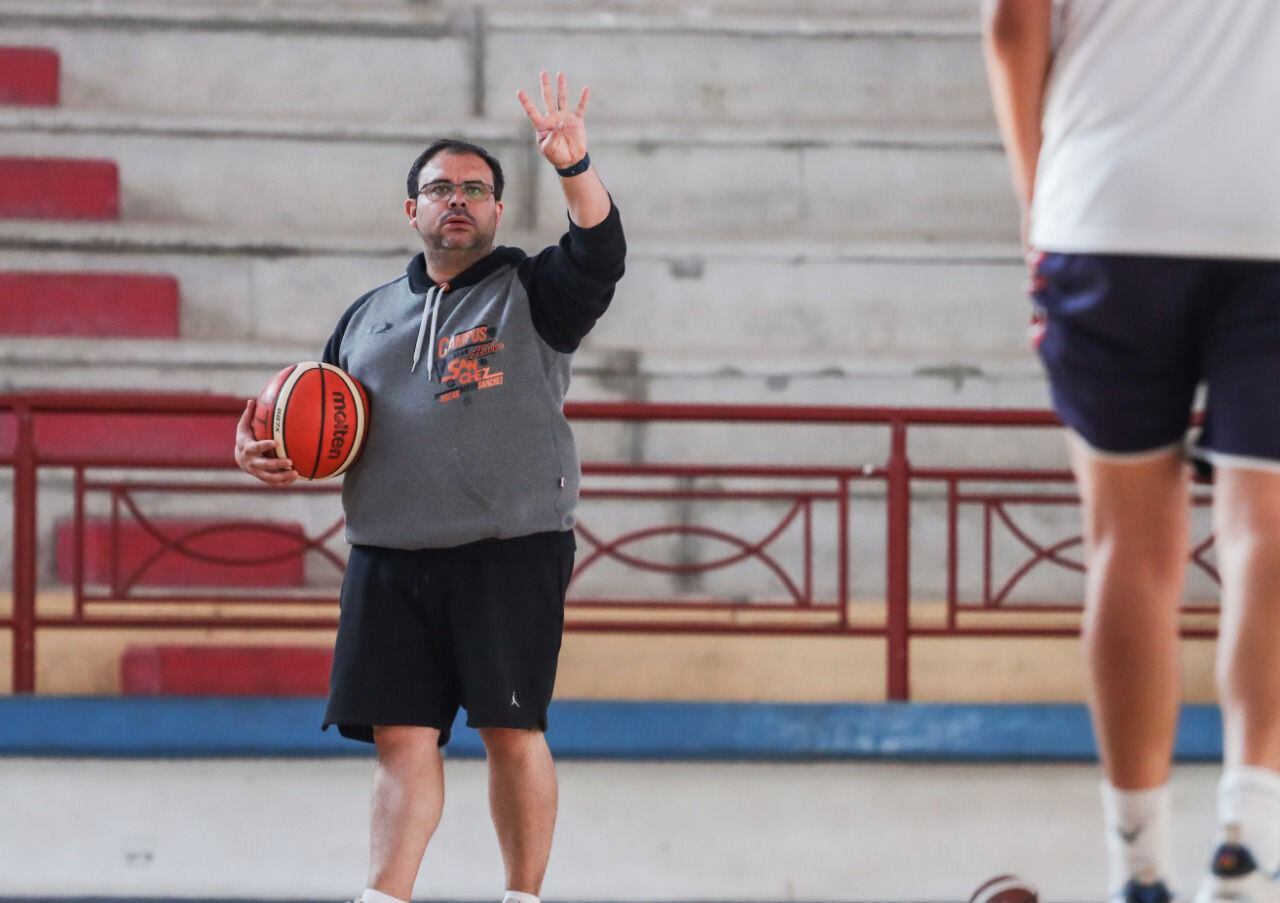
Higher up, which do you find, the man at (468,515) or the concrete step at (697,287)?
the concrete step at (697,287)

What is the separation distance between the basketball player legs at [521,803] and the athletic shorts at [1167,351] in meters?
1.46

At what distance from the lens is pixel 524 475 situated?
9.37ft

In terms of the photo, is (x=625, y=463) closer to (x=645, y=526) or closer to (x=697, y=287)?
(x=645, y=526)

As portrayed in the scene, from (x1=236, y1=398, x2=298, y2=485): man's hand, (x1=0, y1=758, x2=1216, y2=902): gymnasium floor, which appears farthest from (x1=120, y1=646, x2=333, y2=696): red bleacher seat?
(x1=236, y1=398, x2=298, y2=485): man's hand

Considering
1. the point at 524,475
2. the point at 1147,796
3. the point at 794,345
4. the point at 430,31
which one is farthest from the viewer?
the point at 430,31

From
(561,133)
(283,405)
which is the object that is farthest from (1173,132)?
(283,405)

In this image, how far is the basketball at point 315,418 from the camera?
2850mm

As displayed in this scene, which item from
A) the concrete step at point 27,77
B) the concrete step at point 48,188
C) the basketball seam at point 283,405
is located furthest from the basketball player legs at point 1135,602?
the concrete step at point 27,77

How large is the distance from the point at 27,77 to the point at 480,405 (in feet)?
18.3

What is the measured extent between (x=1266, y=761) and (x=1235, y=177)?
1.90ft

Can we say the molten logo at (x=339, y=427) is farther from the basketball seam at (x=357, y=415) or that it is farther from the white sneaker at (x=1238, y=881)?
the white sneaker at (x=1238, y=881)

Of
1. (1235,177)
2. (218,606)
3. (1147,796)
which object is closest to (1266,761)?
(1147,796)

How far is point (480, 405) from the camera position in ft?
9.36

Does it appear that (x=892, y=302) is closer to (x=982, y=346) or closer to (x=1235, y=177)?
(x=982, y=346)
